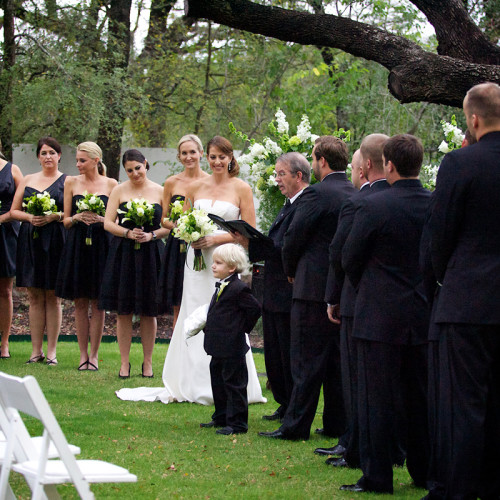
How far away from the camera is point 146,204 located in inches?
367

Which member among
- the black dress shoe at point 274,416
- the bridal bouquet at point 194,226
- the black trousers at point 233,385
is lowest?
the black dress shoe at point 274,416

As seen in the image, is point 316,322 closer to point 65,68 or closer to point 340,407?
point 340,407

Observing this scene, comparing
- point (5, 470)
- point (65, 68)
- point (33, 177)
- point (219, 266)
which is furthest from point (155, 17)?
point (5, 470)

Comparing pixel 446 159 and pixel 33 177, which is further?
pixel 33 177

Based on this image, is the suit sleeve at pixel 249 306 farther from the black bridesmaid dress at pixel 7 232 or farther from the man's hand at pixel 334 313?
the black bridesmaid dress at pixel 7 232

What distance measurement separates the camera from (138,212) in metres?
9.20

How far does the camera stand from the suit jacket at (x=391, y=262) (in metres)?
5.23

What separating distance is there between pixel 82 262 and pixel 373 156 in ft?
16.8

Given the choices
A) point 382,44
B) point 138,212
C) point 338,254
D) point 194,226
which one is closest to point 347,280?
point 338,254

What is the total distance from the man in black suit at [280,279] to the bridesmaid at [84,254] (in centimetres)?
300

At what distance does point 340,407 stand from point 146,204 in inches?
137

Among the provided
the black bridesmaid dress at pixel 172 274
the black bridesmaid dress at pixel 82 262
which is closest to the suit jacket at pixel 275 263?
the black bridesmaid dress at pixel 172 274

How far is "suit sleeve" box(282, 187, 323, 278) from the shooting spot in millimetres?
6586

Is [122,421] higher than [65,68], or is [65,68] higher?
[65,68]
